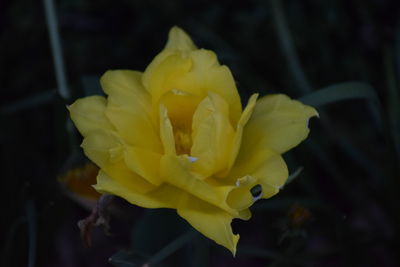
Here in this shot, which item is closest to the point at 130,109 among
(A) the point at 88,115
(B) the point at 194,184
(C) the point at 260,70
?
(A) the point at 88,115

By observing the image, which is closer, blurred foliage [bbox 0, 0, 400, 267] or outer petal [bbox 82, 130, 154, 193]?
outer petal [bbox 82, 130, 154, 193]

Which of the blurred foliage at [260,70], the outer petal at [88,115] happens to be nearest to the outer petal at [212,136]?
the outer petal at [88,115]

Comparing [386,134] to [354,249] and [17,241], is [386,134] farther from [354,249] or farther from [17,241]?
[17,241]

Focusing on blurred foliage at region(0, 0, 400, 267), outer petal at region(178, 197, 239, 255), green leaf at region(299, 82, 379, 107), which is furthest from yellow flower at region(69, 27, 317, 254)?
blurred foliage at region(0, 0, 400, 267)

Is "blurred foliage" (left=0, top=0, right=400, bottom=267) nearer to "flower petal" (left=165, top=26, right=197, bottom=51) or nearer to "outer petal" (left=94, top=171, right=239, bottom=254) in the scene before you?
"flower petal" (left=165, top=26, right=197, bottom=51)

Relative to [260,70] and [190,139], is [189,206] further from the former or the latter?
[260,70]

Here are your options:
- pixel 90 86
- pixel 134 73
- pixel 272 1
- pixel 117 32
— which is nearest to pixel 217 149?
pixel 134 73

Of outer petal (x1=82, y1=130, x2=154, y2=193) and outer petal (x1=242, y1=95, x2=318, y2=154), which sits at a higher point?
outer petal (x1=82, y1=130, x2=154, y2=193)
